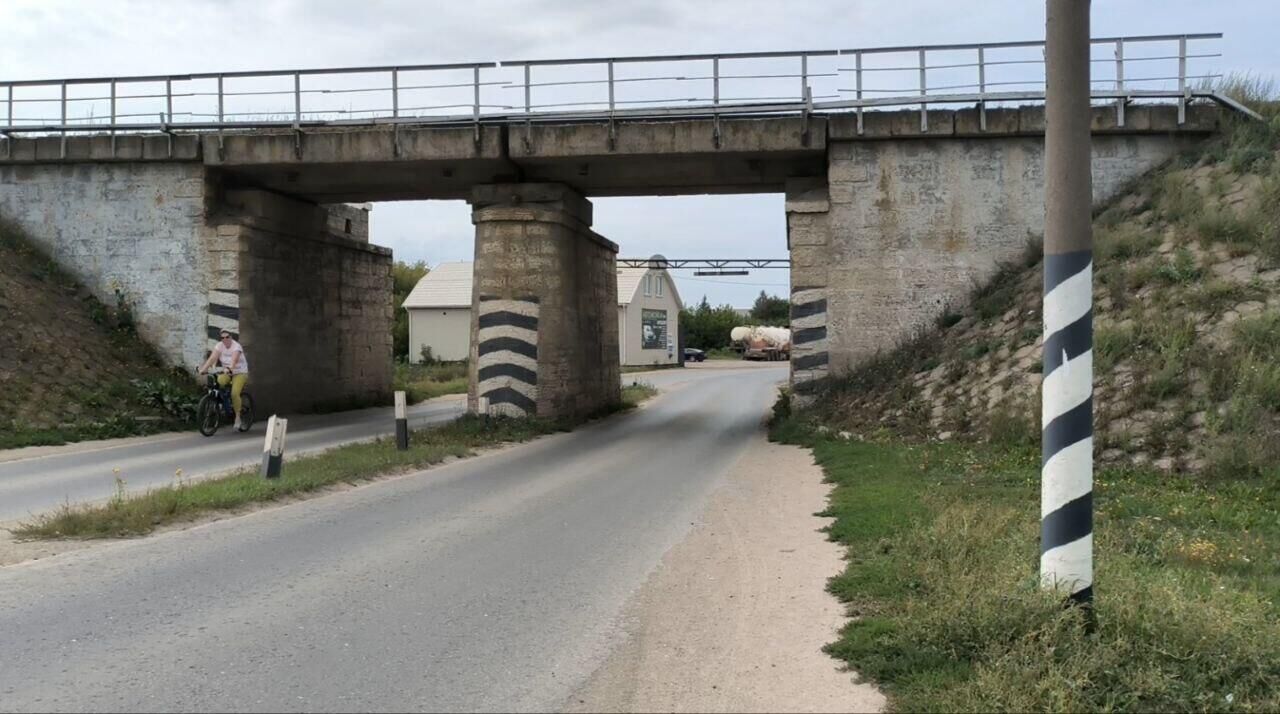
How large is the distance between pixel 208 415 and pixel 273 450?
7.30 meters

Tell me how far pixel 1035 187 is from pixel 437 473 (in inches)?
486

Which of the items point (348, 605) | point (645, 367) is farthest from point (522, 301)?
point (645, 367)

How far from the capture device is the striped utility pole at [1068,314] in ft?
16.5

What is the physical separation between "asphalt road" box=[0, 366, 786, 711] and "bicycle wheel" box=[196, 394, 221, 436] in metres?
7.75

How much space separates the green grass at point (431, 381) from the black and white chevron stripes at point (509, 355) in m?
7.25

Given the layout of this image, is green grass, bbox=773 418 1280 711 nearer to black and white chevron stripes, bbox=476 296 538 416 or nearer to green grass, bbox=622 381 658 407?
black and white chevron stripes, bbox=476 296 538 416

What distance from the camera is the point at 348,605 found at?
6.38 metres

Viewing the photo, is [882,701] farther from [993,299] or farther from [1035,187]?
[1035,187]

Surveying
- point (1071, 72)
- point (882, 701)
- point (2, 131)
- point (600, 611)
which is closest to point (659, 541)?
point (600, 611)

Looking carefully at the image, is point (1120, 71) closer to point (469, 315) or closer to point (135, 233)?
point (135, 233)

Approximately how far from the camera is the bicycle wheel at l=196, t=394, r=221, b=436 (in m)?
17.6

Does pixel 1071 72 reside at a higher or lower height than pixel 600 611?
higher

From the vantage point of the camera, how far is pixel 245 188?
21547 millimetres

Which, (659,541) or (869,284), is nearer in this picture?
(659,541)
